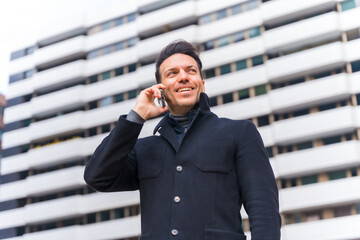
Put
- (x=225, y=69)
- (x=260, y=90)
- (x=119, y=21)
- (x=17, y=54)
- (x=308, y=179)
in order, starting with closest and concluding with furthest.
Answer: (x=308, y=179) < (x=260, y=90) < (x=225, y=69) < (x=119, y=21) < (x=17, y=54)

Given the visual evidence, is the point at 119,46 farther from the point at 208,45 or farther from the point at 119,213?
the point at 119,213

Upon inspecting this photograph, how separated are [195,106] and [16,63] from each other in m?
47.9

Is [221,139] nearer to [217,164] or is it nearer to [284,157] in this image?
[217,164]

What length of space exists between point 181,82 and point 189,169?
586 mm

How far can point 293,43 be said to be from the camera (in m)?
35.7

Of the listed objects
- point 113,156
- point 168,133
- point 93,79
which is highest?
point 93,79

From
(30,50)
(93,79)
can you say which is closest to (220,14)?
(93,79)

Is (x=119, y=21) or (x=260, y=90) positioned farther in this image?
(x=119, y=21)

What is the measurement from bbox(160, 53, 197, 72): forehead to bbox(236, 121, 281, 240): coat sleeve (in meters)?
0.55

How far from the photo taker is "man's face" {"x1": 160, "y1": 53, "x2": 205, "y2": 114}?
8.82 feet

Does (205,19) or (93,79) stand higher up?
(205,19)

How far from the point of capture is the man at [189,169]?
2.23 m

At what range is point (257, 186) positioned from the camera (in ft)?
7.39

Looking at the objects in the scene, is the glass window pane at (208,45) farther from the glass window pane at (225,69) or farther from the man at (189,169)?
the man at (189,169)
